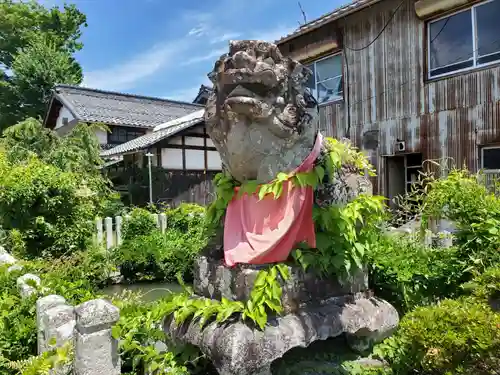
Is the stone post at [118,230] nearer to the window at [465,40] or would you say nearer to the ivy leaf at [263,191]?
the ivy leaf at [263,191]

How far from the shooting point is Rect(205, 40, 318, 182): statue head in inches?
90.2

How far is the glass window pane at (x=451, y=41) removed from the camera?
24.0 feet

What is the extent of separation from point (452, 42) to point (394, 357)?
689 cm

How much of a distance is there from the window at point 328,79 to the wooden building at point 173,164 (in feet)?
15.1

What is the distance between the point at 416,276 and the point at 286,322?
1951mm

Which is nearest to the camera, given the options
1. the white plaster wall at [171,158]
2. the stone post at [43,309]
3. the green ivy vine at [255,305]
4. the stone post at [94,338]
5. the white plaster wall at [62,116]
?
the green ivy vine at [255,305]

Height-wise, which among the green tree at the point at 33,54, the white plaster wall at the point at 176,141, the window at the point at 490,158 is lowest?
the window at the point at 490,158

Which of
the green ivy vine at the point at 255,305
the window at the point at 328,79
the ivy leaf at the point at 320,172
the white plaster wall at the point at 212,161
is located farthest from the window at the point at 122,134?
the ivy leaf at the point at 320,172

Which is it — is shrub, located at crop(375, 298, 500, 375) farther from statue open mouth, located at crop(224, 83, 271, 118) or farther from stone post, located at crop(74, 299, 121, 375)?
stone post, located at crop(74, 299, 121, 375)

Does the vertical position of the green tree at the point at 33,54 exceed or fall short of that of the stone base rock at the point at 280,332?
it exceeds it

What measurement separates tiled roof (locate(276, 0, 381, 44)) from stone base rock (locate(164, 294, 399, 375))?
7112 mm

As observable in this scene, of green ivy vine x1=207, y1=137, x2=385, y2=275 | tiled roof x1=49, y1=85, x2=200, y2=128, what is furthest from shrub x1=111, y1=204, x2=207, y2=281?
tiled roof x1=49, y1=85, x2=200, y2=128

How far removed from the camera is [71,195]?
7.96m

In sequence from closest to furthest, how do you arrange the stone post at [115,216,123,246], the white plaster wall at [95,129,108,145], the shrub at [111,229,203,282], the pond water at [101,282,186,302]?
the pond water at [101,282,186,302]
the shrub at [111,229,203,282]
the stone post at [115,216,123,246]
the white plaster wall at [95,129,108,145]
